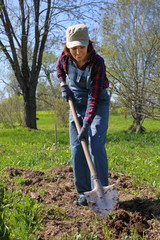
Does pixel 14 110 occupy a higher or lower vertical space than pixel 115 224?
higher

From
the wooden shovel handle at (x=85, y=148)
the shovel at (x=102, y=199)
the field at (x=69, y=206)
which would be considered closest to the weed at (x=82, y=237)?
the field at (x=69, y=206)

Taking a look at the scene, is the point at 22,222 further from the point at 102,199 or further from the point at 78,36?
the point at 78,36

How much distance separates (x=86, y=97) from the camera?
284 cm

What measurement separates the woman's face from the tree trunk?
30.7 ft

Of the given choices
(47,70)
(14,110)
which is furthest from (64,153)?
(47,70)

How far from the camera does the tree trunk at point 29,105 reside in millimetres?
11711

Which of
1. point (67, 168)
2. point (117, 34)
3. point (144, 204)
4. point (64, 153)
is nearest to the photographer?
point (144, 204)

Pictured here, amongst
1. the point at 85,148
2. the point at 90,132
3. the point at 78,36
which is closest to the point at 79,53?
the point at 78,36

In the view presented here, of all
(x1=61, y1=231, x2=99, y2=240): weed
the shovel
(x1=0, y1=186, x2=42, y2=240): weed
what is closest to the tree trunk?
(x1=0, y1=186, x2=42, y2=240): weed

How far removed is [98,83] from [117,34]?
4935 millimetres

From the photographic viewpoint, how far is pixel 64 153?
17.8 feet

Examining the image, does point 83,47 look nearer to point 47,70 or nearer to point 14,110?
point 14,110

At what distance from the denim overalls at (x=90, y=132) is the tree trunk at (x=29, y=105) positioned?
9119mm

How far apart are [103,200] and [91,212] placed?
1.08 feet
